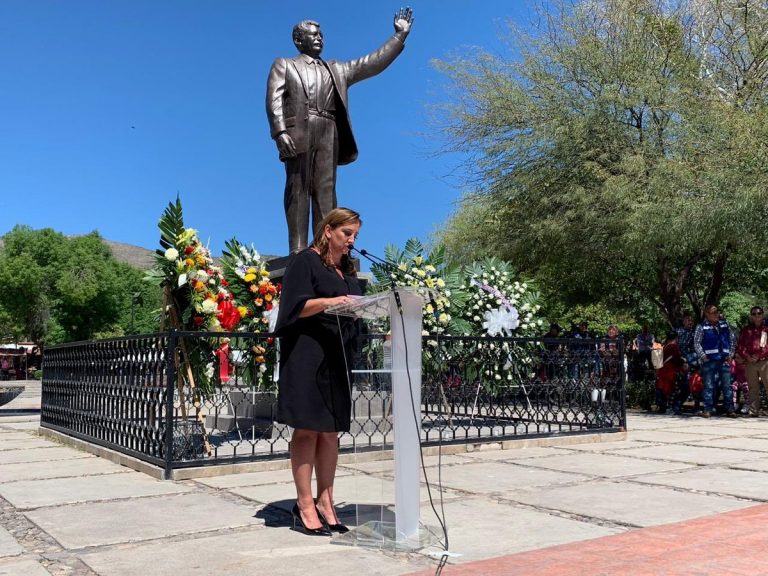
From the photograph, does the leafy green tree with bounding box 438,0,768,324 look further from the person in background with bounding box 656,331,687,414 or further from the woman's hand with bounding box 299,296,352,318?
the woman's hand with bounding box 299,296,352,318

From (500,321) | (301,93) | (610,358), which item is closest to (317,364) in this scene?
(301,93)

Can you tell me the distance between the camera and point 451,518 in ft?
15.6

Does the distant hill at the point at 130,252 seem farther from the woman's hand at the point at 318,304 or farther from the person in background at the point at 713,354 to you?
the woman's hand at the point at 318,304

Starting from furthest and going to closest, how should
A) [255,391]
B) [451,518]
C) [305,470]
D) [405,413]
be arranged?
[255,391]
[451,518]
[305,470]
[405,413]

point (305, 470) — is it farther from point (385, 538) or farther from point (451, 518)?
point (451, 518)

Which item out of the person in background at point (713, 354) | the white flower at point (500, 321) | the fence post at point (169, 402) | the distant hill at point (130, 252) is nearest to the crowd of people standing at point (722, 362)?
the person in background at point (713, 354)

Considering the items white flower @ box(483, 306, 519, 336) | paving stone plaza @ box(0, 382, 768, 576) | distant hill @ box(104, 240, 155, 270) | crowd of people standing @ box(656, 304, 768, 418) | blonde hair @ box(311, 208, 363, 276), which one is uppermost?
distant hill @ box(104, 240, 155, 270)

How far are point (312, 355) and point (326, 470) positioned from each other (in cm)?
70

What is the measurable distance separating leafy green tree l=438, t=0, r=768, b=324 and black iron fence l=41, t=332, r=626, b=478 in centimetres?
507

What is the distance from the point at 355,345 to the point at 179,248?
320 centimetres

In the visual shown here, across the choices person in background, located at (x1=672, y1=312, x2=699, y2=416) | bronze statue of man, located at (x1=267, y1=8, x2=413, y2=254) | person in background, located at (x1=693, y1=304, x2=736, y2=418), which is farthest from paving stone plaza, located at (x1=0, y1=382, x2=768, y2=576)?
person in background, located at (x1=672, y1=312, x2=699, y2=416)

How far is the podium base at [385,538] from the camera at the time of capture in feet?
13.3

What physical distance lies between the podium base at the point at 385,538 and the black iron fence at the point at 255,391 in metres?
0.66

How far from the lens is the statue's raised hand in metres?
9.72
